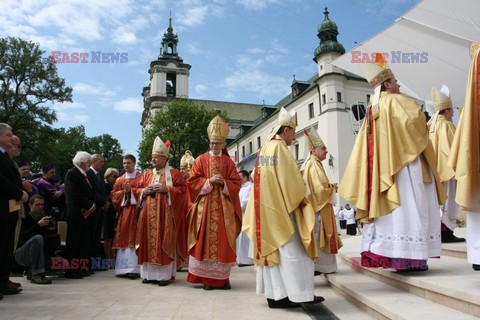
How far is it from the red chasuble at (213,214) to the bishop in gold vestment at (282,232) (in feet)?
4.64

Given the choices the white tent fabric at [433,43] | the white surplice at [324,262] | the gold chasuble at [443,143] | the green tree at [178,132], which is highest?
the green tree at [178,132]

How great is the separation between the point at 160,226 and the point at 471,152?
477 centimetres

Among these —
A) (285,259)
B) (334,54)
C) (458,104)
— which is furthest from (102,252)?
(334,54)

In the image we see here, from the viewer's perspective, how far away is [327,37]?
1431 inches

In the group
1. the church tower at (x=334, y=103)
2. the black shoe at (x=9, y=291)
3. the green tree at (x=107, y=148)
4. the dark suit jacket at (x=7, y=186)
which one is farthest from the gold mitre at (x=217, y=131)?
the green tree at (x=107, y=148)

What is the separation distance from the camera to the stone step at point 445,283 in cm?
300

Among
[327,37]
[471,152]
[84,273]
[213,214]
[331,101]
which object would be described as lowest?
[84,273]

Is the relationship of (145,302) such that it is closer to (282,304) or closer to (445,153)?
(282,304)

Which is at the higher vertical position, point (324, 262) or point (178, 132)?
point (178, 132)

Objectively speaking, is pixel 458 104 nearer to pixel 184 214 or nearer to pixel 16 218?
pixel 184 214

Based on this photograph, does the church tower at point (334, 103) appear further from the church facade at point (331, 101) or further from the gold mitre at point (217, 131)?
the gold mitre at point (217, 131)

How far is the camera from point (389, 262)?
4.14 m

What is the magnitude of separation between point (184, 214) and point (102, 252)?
3.19 m

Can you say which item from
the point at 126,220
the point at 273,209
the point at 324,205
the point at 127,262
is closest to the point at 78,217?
the point at 126,220
